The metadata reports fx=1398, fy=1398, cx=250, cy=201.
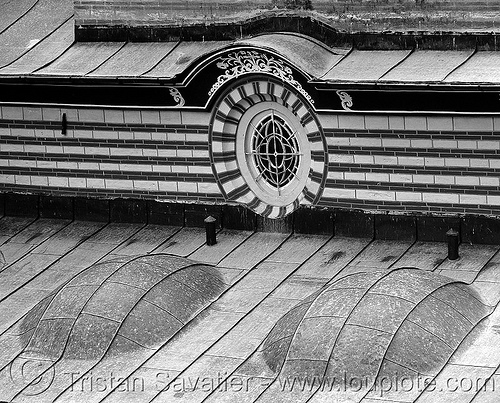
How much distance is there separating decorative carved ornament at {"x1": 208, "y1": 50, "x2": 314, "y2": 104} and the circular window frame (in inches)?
26.8

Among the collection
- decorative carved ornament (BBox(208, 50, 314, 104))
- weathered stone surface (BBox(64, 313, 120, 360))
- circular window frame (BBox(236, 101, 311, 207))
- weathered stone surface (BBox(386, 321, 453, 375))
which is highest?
decorative carved ornament (BBox(208, 50, 314, 104))

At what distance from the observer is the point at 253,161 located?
64.9ft

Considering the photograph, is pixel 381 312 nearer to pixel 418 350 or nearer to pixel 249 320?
pixel 418 350

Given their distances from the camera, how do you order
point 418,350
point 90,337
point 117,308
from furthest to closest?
point 117,308
point 90,337
point 418,350

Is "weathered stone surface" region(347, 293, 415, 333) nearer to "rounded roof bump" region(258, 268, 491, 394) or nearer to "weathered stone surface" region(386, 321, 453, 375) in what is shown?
"rounded roof bump" region(258, 268, 491, 394)

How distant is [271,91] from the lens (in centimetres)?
1912

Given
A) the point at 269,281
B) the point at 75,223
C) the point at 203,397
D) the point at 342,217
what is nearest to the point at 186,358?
the point at 203,397

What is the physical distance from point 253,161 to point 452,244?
335 cm

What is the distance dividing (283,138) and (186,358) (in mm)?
4174

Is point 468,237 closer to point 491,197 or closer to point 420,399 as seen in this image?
point 491,197

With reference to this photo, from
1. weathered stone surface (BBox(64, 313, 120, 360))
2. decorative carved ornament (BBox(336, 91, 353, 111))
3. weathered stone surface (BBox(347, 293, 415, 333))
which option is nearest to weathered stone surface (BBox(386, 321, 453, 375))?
weathered stone surface (BBox(347, 293, 415, 333))

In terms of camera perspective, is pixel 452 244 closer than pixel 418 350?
No

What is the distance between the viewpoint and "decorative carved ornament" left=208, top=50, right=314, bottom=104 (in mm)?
18531

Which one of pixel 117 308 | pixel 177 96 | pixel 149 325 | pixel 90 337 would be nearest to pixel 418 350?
pixel 149 325
